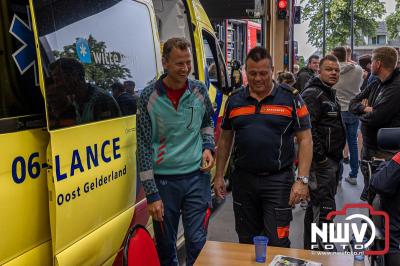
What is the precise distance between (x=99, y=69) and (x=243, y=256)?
131cm

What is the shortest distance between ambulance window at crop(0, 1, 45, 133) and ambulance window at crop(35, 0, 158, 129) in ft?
0.28

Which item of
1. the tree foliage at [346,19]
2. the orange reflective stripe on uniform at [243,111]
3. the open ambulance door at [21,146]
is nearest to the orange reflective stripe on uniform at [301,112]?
the orange reflective stripe on uniform at [243,111]

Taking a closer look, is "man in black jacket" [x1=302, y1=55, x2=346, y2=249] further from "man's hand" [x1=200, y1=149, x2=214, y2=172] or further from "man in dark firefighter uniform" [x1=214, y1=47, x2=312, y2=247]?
"man's hand" [x1=200, y1=149, x2=214, y2=172]

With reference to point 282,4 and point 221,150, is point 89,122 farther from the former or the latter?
point 282,4

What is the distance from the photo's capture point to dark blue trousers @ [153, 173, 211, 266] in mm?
2871

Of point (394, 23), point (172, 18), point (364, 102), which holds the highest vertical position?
point (394, 23)

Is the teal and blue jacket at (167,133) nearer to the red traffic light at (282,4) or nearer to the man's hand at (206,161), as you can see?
the man's hand at (206,161)

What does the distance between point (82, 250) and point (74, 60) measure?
991 mm

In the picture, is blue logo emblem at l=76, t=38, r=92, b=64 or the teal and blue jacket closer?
blue logo emblem at l=76, t=38, r=92, b=64

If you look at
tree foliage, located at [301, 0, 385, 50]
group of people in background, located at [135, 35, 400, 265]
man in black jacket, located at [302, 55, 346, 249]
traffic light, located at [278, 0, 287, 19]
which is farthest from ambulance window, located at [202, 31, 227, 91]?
tree foliage, located at [301, 0, 385, 50]

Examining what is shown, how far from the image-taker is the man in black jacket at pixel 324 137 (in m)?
3.51

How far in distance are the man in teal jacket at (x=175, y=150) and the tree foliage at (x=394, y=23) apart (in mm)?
23276

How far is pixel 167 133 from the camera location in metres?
2.79

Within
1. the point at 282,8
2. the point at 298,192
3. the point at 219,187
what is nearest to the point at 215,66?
the point at 219,187
